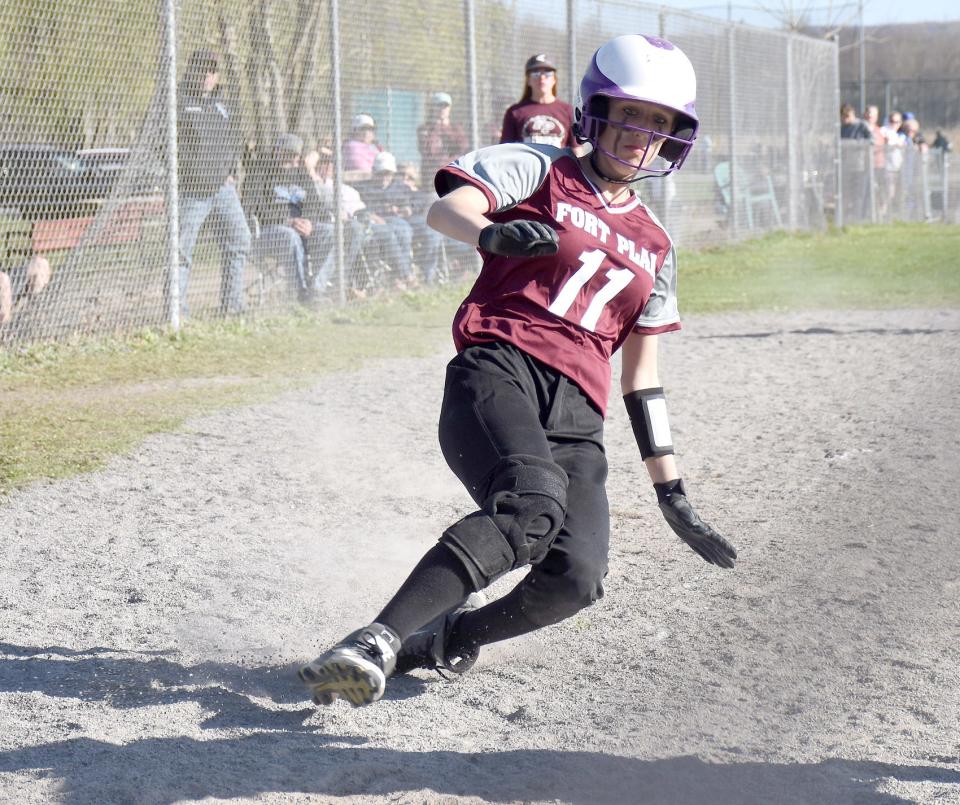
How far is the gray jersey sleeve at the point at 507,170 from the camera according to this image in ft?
10.7

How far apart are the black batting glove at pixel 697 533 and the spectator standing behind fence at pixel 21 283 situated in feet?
20.0

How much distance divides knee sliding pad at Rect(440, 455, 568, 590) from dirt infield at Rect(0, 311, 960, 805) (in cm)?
49

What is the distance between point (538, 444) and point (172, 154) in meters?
6.97

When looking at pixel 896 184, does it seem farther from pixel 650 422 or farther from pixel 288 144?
pixel 650 422

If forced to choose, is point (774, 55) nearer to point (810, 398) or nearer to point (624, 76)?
point (810, 398)

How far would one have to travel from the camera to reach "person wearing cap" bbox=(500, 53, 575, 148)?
10.2m

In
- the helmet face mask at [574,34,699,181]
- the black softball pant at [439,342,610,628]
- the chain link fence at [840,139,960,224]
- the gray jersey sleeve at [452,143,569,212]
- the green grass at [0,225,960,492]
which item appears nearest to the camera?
the black softball pant at [439,342,610,628]

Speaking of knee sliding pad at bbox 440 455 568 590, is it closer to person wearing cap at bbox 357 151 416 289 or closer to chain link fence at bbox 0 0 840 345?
chain link fence at bbox 0 0 840 345

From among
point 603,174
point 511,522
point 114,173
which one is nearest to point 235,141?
point 114,173

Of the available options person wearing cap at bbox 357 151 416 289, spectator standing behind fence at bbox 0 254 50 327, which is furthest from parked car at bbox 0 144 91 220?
person wearing cap at bbox 357 151 416 289

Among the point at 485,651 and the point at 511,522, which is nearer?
the point at 511,522

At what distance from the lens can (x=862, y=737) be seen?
10.2ft

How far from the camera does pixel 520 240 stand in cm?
286

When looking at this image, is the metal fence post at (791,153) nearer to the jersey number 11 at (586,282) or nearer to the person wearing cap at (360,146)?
the person wearing cap at (360,146)
